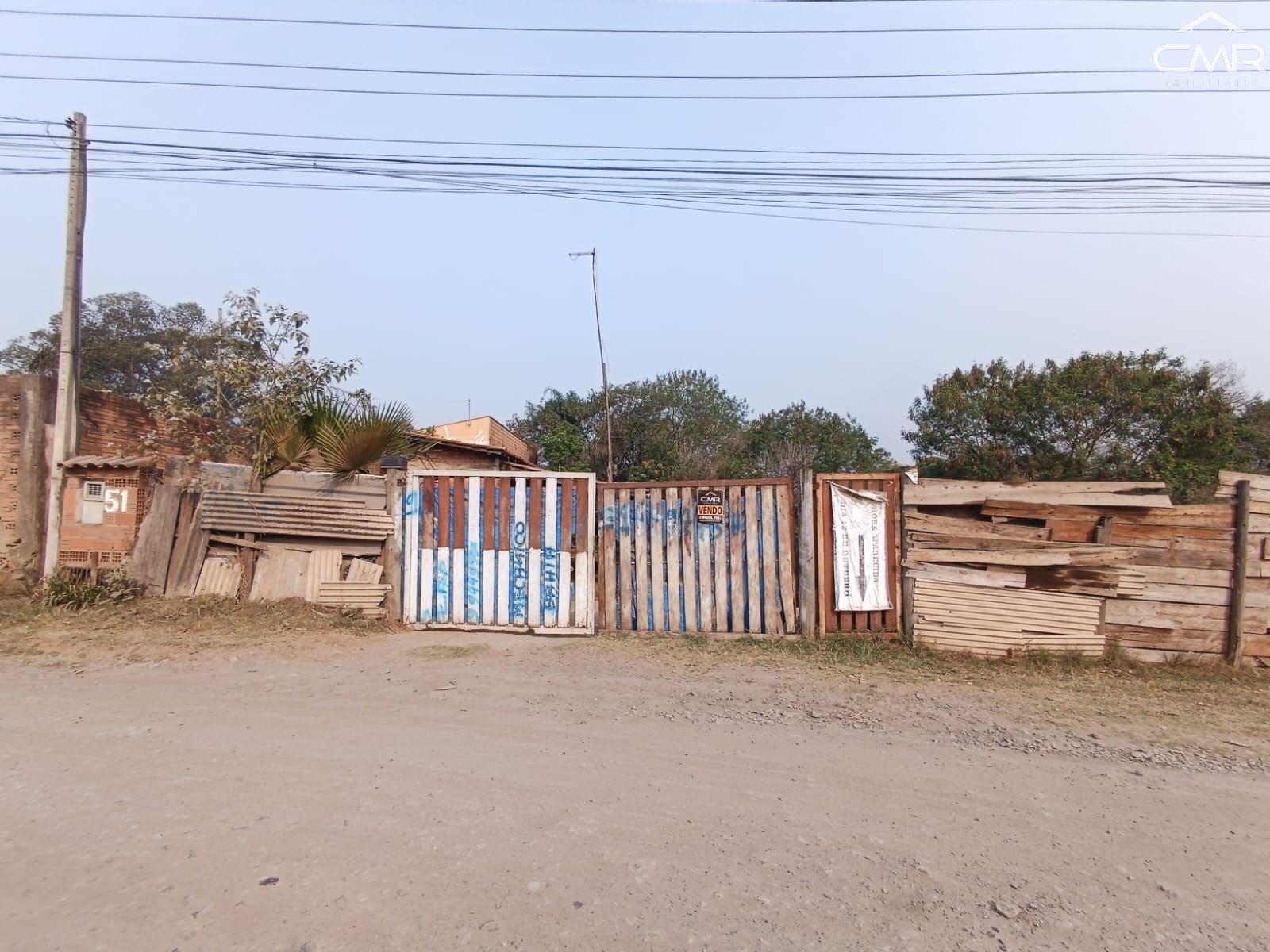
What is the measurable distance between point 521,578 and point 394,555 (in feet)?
5.26

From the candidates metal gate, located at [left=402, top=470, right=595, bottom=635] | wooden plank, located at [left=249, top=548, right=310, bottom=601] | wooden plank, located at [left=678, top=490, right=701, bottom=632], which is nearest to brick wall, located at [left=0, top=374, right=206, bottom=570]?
wooden plank, located at [left=249, top=548, right=310, bottom=601]

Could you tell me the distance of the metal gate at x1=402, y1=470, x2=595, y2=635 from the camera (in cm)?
859

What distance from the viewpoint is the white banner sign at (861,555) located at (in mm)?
8133

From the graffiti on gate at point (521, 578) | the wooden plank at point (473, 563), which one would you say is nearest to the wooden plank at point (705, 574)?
the graffiti on gate at point (521, 578)

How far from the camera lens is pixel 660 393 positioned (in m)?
25.1

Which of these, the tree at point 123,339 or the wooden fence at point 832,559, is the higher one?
the tree at point 123,339

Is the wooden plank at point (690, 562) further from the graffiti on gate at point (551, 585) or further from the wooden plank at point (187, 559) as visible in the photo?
the wooden plank at point (187, 559)

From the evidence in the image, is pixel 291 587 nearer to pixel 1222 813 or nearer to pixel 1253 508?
pixel 1222 813

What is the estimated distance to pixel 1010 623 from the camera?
25.0ft

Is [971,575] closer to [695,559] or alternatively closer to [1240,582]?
[1240,582]

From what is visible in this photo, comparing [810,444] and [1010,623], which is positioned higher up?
[810,444]

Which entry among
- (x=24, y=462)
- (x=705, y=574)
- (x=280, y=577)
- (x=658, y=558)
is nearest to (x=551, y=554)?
(x=658, y=558)

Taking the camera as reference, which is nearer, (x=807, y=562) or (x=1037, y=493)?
(x=1037, y=493)

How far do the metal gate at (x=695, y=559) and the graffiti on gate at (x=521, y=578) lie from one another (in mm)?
865
